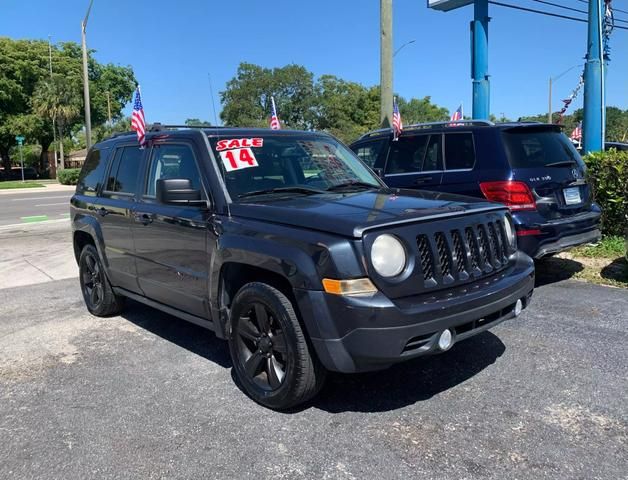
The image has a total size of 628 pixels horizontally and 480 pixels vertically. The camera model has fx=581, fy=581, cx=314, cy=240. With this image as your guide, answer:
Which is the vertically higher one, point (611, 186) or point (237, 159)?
point (237, 159)

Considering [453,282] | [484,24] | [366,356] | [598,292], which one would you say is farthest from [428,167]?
[484,24]

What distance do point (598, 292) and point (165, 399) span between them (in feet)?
15.6

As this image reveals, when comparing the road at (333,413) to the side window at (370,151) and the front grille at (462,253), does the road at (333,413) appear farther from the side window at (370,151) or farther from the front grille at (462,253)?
the side window at (370,151)

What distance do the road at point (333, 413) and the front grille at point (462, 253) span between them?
0.83m

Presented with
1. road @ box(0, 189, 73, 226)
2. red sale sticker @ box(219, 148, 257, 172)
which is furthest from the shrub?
red sale sticker @ box(219, 148, 257, 172)

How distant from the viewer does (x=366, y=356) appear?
10.4 feet

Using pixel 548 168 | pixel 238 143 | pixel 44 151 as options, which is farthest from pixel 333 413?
pixel 44 151

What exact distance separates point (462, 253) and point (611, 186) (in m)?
5.90

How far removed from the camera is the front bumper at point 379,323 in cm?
313

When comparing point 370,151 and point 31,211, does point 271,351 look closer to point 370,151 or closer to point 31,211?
point 370,151

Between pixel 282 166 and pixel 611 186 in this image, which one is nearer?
pixel 282 166

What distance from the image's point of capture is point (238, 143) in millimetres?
4422

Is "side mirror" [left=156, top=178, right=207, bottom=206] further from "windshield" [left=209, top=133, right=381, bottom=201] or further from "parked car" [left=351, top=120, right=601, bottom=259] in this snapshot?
"parked car" [left=351, top=120, right=601, bottom=259]

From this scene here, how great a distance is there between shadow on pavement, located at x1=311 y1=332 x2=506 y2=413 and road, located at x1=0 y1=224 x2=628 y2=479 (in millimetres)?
14
